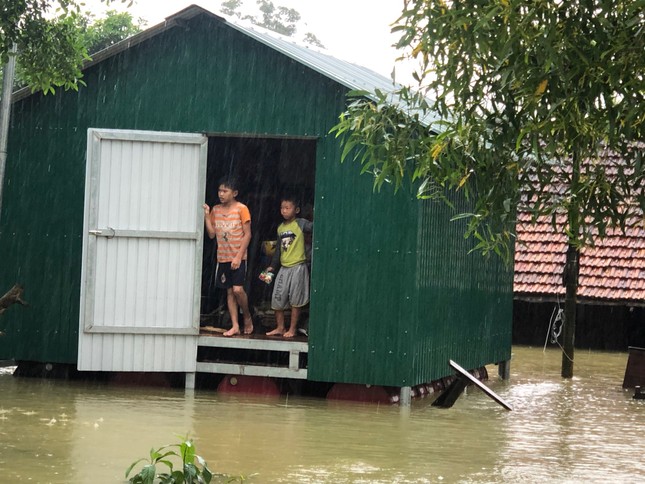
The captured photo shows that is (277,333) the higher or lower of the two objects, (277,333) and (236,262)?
the lower

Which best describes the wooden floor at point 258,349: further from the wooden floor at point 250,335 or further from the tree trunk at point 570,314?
the tree trunk at point 570,314

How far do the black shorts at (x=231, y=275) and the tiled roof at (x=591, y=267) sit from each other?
7451 mm

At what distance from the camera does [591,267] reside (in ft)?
65.6

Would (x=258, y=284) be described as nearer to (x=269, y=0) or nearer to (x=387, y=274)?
(x=387, y=274)

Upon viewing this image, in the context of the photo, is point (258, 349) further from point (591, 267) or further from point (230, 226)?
point (591, 267)

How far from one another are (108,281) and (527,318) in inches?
400

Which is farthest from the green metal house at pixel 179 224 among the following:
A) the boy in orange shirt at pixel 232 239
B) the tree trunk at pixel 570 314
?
the tree trunk at pixel 570 314

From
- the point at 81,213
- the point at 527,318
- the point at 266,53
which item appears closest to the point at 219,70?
the point at 266,53

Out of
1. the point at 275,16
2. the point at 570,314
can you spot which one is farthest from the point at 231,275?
the point at 275,16

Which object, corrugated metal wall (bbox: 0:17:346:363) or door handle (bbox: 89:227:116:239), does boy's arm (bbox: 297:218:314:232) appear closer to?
corrugated metal wall (bbox: 0:17:346:363)

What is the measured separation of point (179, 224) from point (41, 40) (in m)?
2.83

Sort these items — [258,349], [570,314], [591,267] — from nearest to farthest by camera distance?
A: [258,349] → [570,314] → [591,267]

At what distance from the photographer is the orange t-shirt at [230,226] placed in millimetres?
13031

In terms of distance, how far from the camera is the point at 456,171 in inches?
297
